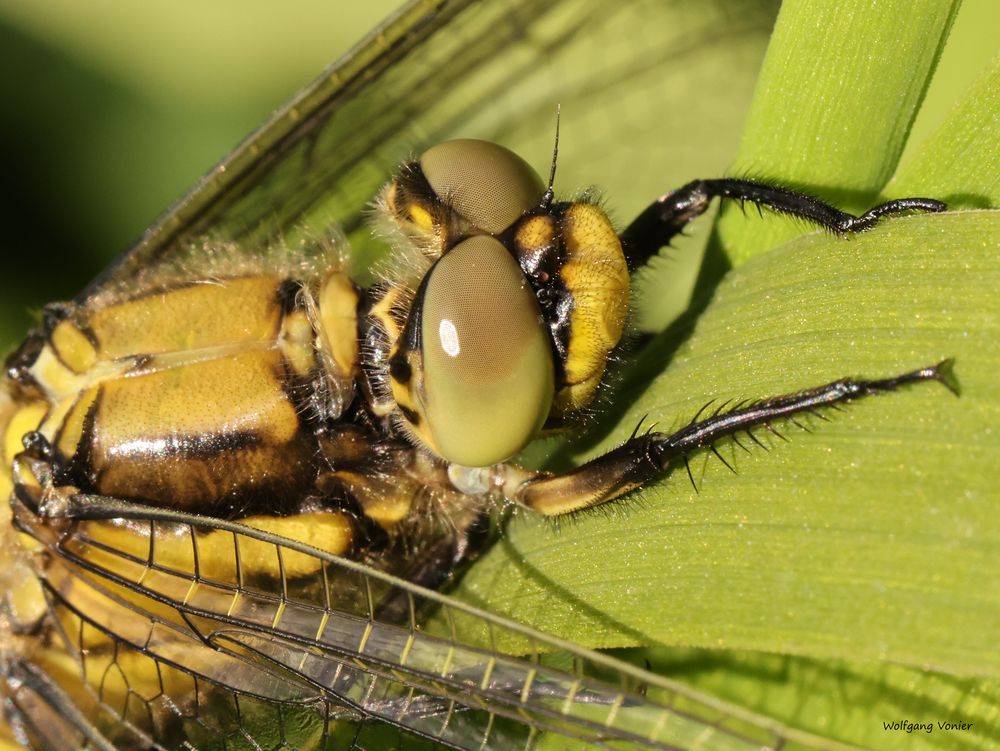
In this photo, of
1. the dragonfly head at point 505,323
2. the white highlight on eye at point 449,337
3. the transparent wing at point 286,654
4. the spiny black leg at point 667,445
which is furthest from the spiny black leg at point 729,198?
the transparent wing at point 286,654

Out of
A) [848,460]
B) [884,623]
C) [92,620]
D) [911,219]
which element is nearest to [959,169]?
[911,219]

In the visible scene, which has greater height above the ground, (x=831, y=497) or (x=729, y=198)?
(x=729, y=198)

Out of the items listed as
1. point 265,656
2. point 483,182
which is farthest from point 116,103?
point 265,656

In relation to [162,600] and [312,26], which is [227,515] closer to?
[162,600]

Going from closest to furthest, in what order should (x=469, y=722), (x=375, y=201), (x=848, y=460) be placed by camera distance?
(x=848, y=460)
(x=469, y=722)
(x=375, y=201)

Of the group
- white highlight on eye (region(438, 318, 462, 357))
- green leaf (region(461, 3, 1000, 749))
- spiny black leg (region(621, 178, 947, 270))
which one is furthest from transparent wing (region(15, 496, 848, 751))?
spiny black leg (region(621, 178, 947, 270))

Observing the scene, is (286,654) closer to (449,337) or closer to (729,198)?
(449,337)
